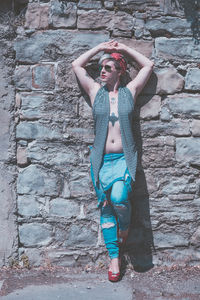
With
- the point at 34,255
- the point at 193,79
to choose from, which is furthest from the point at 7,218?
the point at 193,79

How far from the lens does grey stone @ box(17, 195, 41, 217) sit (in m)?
3.05

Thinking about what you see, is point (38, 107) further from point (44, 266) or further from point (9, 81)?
point (44, 266)

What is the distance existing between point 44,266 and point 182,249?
1291 millimetres

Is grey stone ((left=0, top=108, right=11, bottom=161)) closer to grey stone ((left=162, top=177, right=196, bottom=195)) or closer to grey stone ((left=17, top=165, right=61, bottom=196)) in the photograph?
grey stone ((left=17, top=165, right=61, bottom=196))

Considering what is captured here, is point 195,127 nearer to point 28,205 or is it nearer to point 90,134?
point 90,134

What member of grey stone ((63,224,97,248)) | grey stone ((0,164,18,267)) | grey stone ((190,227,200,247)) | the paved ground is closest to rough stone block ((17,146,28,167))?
grey stone ((0,164,18,267))

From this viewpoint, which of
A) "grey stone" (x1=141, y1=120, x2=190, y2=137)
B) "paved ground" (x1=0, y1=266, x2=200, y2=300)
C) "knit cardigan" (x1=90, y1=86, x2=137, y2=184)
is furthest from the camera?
"grey stone" (x1=141, y1=120, x2=190, y2=137)

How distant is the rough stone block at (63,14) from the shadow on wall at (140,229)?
3.82ft

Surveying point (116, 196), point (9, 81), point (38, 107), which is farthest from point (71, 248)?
point (9, 81)

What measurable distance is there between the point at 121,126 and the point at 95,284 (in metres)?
1.36

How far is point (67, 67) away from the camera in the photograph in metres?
2.95

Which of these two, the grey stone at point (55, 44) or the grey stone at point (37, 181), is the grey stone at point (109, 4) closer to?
the grey stone at point (55, 44)

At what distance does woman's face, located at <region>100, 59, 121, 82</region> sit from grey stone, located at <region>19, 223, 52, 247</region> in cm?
143

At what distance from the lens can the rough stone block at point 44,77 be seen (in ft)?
9.64
